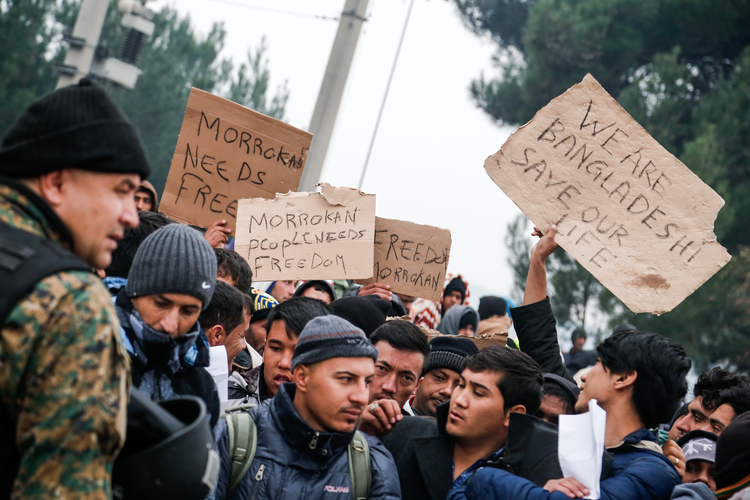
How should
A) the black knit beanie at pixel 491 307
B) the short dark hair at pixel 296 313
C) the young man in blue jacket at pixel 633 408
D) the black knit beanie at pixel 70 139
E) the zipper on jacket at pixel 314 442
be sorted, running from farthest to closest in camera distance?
the black knit beanie at pixel 491 307, the short dark hair at pixel 296 313, the young man in blue jacket at pixel 633 408, the zipper on jacket at pixel 314 442, the black knit beanie at pixel 70 139

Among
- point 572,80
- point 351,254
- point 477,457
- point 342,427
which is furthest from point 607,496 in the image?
point 572,80

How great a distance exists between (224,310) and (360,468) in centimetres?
118

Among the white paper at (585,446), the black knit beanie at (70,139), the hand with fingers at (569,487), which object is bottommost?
the hand with fingers at (569,487)

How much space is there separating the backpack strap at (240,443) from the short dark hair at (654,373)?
1.54 meters

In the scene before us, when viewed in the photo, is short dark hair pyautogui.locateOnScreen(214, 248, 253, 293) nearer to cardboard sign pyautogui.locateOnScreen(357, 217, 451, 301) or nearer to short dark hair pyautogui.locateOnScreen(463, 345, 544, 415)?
cardboard sign pyautogui.locateOnScreen(357, 217, 451, 301)

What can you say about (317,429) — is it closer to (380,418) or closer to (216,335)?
(380,418)

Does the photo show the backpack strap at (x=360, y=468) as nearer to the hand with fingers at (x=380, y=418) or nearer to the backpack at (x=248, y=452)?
the backpack at (x=248, y=452)

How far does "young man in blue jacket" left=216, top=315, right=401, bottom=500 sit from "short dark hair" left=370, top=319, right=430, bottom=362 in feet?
3.32

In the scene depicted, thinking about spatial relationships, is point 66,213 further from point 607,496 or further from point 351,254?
point 351,254

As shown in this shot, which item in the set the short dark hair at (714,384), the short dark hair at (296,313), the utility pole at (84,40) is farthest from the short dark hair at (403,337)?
the utility pole at (84,40)

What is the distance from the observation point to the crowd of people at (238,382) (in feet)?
4.35

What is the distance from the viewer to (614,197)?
369 centimetres

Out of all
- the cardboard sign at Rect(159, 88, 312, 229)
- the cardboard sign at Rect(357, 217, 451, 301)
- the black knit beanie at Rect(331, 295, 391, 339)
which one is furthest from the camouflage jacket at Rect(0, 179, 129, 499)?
the cardboard sign at Rect(357, 217, 451, 301)

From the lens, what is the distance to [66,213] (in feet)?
4.89
